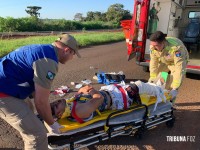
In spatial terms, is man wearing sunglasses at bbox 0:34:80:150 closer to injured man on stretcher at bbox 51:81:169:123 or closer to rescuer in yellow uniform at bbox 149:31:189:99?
injured man on stretcher at bbox 51:81:169:123

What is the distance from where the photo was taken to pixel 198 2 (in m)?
9.59

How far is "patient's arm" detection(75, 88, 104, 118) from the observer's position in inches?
124

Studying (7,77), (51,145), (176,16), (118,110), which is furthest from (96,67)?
(7,77)

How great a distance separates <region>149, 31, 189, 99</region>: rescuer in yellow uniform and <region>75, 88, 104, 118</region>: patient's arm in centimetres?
149

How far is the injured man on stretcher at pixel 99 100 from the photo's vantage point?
3.16m

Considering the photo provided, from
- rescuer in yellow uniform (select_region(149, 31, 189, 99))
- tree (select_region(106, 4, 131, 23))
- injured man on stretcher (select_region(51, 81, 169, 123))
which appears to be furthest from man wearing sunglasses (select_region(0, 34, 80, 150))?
tree (select_region(106, 4, 131, 23))

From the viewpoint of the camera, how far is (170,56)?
15.1 ft

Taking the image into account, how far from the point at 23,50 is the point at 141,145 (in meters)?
2.12

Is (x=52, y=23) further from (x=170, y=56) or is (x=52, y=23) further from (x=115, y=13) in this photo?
(x=170, y=56)

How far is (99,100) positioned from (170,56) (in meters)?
1.97

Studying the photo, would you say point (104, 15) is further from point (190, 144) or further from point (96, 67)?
point (190, 144)

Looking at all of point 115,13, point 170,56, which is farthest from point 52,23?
point 170,56

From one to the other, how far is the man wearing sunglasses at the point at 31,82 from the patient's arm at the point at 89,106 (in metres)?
0.63

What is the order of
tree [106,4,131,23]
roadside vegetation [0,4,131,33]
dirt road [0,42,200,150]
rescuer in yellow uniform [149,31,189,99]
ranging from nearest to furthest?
1. dirt road [0,42,200,150]
2. rescuer in yellow uniform [149,31,189,99]
3. roadside vegetation [0,4,131,33]
4. tree [106,4,131,23]
